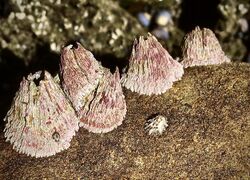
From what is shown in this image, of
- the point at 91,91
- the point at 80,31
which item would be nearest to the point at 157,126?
the point at 91,91

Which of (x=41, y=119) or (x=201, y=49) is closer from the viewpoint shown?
(x=41, y=119)

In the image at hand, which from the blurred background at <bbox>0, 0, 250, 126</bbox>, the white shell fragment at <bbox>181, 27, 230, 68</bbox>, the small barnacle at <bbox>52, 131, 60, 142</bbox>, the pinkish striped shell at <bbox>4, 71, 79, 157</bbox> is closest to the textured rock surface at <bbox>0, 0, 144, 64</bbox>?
the blurred background at <bbox>0, 0, 250, 126</bbox>

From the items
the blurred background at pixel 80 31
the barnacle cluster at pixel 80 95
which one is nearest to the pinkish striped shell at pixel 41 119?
the barnacle cluster at pixel 80 95

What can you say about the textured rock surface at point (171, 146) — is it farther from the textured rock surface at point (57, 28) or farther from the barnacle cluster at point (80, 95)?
the textured rock surface at point (57, 28)

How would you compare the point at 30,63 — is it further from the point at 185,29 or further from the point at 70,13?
the point at 185,29

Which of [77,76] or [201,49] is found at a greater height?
[201,49]

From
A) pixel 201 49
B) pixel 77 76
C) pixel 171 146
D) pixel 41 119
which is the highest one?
pixel 201 49

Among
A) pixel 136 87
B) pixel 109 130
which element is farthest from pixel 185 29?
pixel 109 130

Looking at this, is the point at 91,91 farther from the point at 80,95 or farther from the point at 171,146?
the point at 171,146
